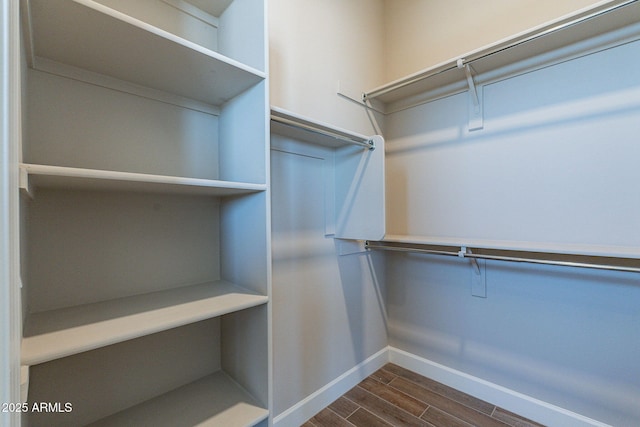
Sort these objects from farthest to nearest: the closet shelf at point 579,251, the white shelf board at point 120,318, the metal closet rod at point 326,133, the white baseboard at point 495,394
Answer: the white baseboard at point 495,394, the metal closet rod at point 326,133, the closet shelf at point 579,251, the white shelf board at point 120,318

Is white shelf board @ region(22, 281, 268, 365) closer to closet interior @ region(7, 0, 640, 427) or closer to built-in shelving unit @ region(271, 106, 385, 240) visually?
closet interior @ region(7, 0, 640, 427)

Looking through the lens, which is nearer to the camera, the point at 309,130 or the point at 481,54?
the point at 309,130

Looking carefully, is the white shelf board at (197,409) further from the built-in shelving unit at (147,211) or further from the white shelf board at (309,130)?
the white shelf board at (309,130)

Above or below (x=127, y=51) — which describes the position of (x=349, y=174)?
below

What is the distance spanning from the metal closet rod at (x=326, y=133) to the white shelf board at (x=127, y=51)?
0.22 metres

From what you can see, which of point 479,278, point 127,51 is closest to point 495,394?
point 479,278

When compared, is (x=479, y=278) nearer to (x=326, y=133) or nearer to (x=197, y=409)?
(x=326, y=133)

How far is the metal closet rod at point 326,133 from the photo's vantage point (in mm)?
1254

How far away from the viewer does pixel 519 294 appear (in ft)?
5.34

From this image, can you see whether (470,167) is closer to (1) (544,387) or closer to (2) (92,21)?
(1) (544,387)

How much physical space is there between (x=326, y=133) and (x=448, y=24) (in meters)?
1.28

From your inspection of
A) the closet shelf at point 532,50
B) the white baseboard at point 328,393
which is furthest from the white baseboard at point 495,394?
the closet shelf at point 532,50

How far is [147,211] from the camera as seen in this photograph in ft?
3.53

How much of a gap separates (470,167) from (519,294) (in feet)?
2.71
